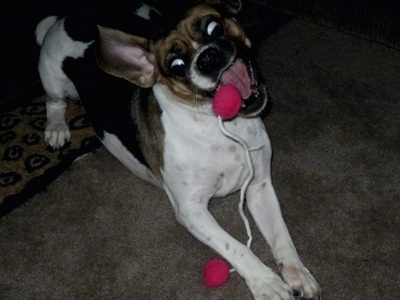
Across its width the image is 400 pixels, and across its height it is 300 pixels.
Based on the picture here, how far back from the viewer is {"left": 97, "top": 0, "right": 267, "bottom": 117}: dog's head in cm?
288

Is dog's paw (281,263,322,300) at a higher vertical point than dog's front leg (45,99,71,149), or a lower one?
higher

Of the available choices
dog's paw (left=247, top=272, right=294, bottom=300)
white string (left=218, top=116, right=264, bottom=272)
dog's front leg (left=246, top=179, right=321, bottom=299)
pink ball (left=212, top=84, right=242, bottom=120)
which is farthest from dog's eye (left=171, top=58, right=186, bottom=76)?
dog's paw (left=247, top=272, right=294, bottom=300)

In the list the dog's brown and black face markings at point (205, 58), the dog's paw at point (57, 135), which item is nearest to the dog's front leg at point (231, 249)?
the dog's brown and black face markings at point (205, 58)

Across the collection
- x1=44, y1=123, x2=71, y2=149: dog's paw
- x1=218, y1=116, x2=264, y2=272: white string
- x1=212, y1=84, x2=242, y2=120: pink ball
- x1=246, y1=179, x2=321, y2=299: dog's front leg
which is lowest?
x1=44, y1=123, x2=71, y2=149: dog's paw

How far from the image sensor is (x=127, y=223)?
359 centimetres

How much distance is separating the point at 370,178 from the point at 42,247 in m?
2.13

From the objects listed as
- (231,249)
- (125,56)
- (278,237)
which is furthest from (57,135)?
(278,237)

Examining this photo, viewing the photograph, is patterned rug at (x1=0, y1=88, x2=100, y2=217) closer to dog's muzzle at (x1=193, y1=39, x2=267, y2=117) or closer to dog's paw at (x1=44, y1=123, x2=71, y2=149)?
dog's paw at (x1=44, y1=123, x2=71, y2=149)

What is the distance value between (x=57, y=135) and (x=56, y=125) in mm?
105

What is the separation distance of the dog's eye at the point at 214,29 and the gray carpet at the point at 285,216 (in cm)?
115

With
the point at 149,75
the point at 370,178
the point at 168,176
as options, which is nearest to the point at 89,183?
the point at 168,176

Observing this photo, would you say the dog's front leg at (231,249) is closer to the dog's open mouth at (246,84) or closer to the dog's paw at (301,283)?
the dog's paw at (301,283)

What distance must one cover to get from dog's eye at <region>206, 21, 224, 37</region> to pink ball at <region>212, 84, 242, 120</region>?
0.32 meters

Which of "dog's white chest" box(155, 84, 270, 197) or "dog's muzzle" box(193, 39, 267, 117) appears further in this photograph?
"dog's white chest" box(155, 84, 270, 197)
